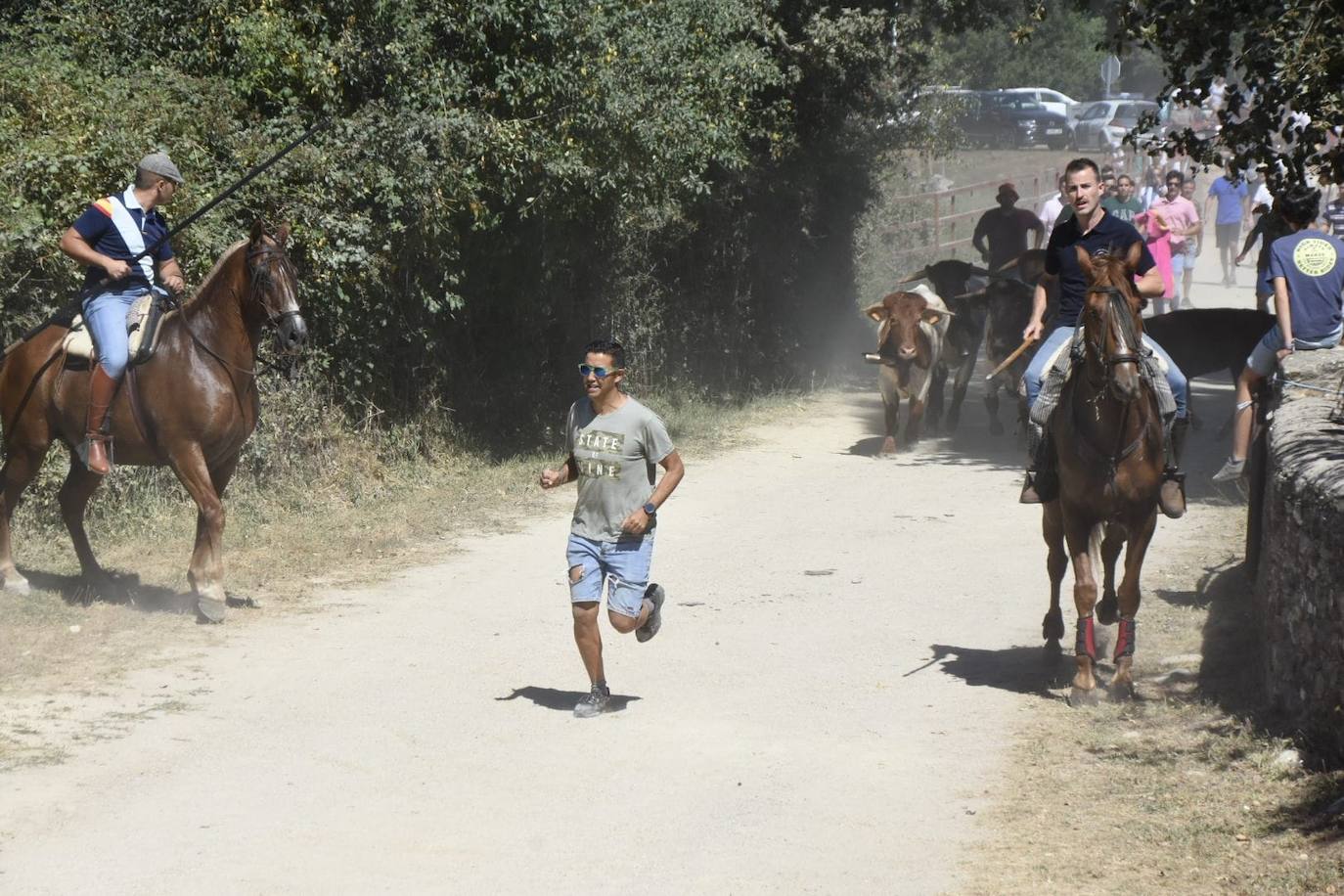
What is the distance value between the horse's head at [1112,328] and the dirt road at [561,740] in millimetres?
1761

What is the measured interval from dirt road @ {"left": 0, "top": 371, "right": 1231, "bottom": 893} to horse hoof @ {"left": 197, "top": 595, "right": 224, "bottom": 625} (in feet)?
0.71

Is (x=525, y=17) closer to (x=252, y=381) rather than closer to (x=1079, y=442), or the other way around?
(x=252, y=381)

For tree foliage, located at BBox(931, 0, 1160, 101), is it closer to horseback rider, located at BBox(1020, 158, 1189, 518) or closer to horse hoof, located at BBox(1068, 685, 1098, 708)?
horseback rider, located at BBox(1020, 158, 1189, 518)

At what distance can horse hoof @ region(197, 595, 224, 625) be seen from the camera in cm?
998

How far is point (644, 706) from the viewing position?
27.8 ft

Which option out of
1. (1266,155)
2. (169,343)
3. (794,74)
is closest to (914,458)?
(794,74)

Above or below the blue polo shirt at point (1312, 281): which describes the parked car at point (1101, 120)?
above

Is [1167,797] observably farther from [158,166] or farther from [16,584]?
[16,584]

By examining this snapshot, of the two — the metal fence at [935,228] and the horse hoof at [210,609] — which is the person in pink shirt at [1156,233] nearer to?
the metal fence at [935,228]

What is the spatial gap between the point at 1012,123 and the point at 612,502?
1943 inches

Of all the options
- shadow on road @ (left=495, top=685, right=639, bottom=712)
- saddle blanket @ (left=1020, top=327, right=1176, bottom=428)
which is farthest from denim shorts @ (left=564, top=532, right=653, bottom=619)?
saddle blanket @ (left=1020, top=327, right=1176, bottom=428)

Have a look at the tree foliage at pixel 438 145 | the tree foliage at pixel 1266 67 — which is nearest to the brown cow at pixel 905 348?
the tree foliage at pixel 438 145

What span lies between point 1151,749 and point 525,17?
9241mm

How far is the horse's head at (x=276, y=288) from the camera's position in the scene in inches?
393
